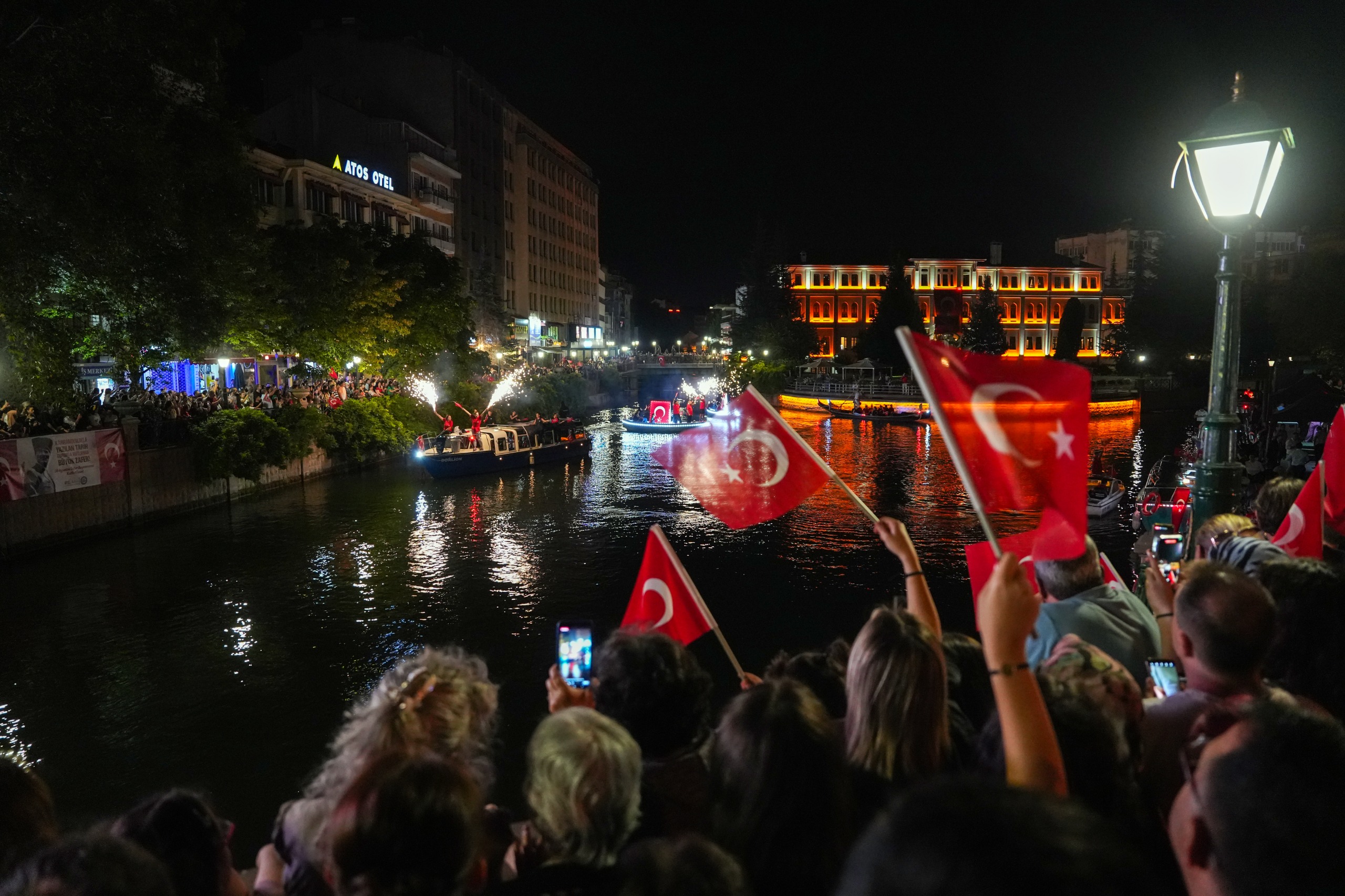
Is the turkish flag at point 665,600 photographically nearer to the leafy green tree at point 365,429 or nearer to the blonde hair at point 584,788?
the blonde hair at point 584,788

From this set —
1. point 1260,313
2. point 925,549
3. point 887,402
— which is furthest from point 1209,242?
point 925,549

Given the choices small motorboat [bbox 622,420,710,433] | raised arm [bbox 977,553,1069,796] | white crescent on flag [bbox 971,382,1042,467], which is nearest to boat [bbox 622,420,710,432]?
small motorboat [bbox 622,420,710,433]

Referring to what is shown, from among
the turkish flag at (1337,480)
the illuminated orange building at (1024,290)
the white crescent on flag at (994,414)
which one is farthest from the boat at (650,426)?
the illuminated orange building at (1024,290)

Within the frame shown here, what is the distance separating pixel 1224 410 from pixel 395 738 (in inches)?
249

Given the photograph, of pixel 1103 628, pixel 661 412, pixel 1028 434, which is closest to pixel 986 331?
pixel 661 412

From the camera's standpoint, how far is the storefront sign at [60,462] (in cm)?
1936

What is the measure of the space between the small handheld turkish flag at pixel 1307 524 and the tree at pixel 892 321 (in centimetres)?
7534

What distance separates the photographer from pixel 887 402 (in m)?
64.8

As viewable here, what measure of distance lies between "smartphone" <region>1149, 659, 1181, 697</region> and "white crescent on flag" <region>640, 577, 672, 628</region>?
2.76 m

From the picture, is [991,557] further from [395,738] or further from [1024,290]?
[1024,290]

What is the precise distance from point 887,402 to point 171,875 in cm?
6411

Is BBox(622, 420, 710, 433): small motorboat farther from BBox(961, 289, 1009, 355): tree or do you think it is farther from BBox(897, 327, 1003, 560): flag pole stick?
BBox(961, 289, 1009, 355): tree

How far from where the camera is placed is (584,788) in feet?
9.72

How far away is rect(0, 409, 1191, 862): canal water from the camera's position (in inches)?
421
